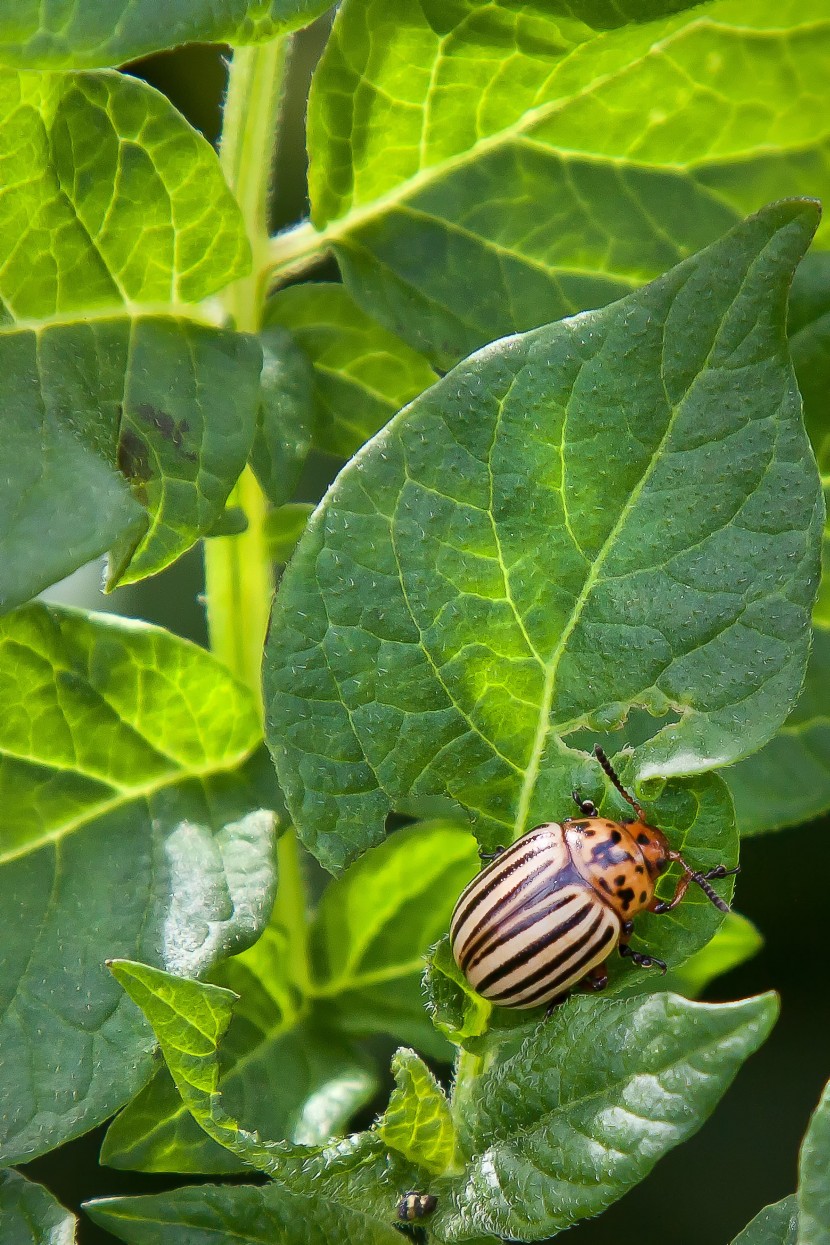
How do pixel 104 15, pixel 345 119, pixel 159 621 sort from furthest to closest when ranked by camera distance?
pixel 159 621
pixel 345 119
pixel 104 15

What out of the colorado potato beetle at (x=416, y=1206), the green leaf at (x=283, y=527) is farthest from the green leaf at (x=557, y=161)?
the colorado potato beetle at (x=416, y=1206)

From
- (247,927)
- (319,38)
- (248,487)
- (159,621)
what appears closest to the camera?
(247,927)

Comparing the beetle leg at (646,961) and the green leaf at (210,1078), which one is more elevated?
the green leaf at (210,1078)

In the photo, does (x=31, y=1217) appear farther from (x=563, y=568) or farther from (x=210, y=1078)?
(x=563, y=568)

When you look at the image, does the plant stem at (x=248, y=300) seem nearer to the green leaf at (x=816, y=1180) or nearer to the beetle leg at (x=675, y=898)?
the beetle leg at (x=675, y=898)

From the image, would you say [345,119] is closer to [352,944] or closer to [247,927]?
[247,927]

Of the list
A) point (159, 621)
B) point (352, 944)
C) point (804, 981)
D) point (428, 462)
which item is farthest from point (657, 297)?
point (159, 621)

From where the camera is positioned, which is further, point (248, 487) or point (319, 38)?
point (319, 38)
